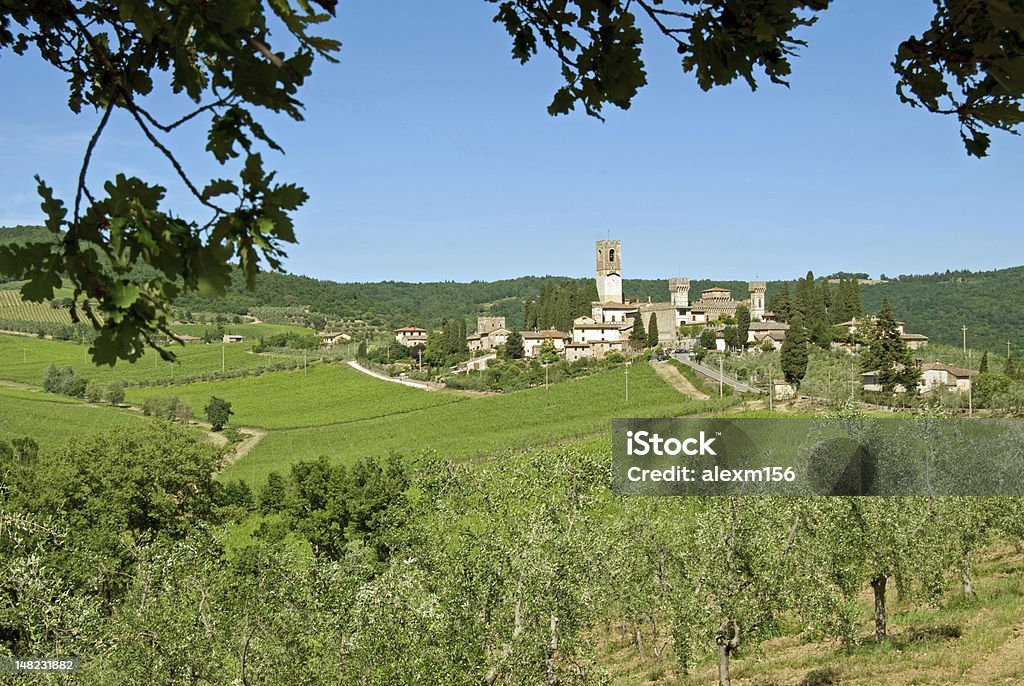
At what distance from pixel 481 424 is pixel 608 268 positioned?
58899mm

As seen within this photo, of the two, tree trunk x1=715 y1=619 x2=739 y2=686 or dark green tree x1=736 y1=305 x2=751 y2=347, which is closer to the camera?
tree trunk x1=715 y1=619 x2=739 y2=686

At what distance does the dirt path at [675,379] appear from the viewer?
6092 centimetres

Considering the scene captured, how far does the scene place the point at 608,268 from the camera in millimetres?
113438

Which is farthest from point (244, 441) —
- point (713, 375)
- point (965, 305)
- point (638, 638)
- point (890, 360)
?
point (965, 305)

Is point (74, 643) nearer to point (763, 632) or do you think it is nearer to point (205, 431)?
point (763, 632)

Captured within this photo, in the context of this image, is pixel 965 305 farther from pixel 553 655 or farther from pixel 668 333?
pixel 553 655

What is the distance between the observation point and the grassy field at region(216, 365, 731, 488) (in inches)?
2036

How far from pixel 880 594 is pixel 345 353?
8933cm

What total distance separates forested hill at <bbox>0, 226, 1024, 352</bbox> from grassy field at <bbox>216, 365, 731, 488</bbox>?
94.7 ft

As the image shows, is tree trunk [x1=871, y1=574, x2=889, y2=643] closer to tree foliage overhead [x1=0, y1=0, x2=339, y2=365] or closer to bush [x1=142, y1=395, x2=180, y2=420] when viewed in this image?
tree foliage overhead [x1=0, y1=0, x2=339, y2=365]

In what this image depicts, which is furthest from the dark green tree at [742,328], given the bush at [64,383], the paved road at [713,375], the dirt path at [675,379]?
the bush at [64,383]

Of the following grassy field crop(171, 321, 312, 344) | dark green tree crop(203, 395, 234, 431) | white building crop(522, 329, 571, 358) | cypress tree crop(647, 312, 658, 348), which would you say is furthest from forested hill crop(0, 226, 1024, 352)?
cypress tree crop(647, 312, 658, 348)

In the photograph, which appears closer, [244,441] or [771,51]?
[771,51]

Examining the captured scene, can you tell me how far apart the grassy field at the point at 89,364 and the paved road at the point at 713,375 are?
45.7 meters
